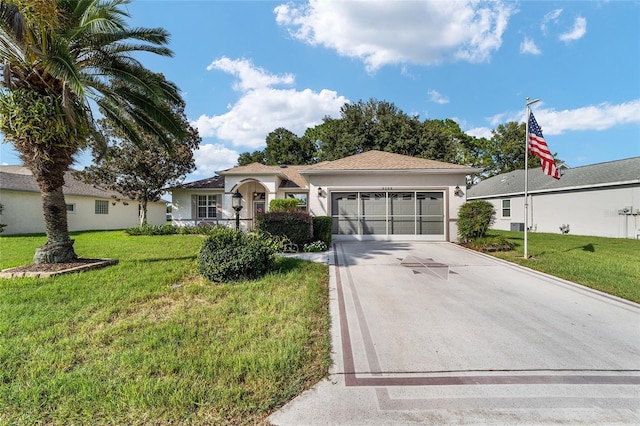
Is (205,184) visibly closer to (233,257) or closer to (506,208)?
(233,257)

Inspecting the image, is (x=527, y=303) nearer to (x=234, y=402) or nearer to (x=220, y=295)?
(x=234, y=402)

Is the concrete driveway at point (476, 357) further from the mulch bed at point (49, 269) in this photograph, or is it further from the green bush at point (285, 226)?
the mulch bed at point (49, 269)

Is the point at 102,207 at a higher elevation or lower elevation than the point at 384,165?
lower

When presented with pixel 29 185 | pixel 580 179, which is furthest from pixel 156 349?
pixel 580 179

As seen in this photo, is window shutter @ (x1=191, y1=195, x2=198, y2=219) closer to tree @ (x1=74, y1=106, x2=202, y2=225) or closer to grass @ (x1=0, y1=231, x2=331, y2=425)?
tree @ (x1=74, y1=106, x2=202, y2=225)

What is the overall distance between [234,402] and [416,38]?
1200 centimetres

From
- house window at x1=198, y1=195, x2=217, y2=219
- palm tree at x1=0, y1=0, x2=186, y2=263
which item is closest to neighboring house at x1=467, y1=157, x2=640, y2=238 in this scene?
palm tree at x1=0, y1=0, x2=186, y2=263

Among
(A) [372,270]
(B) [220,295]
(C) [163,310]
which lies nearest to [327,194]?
(A) [372,270]

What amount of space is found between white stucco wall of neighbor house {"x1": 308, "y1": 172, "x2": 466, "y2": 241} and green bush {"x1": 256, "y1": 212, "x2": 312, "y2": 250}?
2.86 metres

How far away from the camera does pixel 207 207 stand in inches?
740

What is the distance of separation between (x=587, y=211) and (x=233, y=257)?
20.7m

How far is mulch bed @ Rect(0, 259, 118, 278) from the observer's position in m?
6.05

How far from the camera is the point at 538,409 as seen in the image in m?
2.33

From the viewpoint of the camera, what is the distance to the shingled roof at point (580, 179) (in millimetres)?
14656
